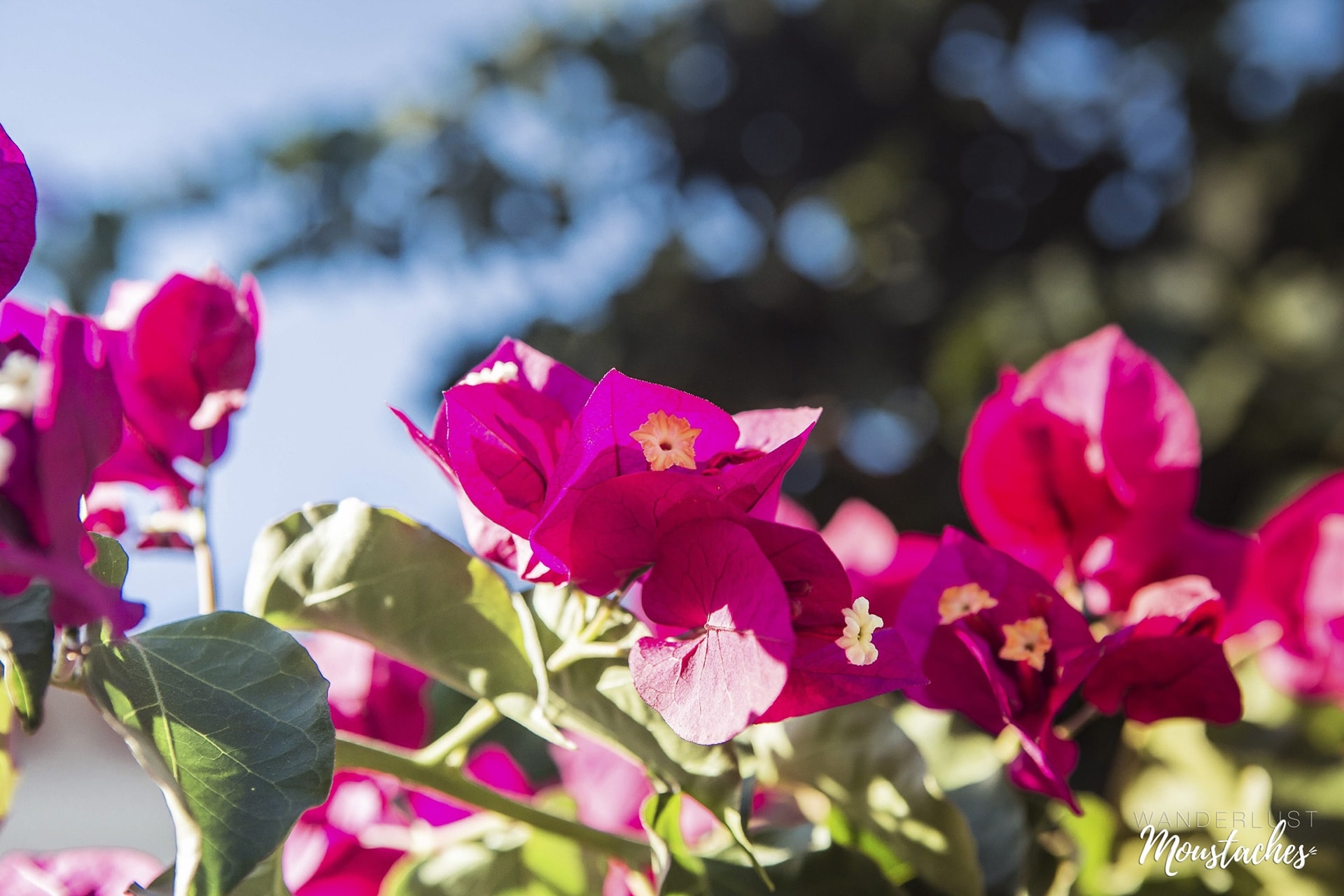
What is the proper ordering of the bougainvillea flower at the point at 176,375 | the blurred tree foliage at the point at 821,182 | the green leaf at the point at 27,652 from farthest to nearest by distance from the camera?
the blurred tree foliage at the point at 821,182
the bougainvillea flower at the point at 176,375
the green leaf at the point at 27,652

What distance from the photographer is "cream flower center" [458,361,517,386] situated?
0.20m

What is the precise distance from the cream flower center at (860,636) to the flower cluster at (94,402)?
12cm

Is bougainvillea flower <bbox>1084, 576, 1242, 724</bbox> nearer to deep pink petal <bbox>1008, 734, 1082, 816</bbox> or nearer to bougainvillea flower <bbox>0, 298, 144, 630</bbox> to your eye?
deep pink petal <bbox>1008, 734, 1082, 816</bbox>

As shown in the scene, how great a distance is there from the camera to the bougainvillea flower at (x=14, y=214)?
19 cm

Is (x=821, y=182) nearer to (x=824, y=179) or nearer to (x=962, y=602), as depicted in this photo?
(x=824, y=179)

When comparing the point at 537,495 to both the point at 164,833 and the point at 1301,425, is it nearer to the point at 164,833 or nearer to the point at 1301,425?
the point at 1301,425

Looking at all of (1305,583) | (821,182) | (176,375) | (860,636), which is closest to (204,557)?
(176,375)

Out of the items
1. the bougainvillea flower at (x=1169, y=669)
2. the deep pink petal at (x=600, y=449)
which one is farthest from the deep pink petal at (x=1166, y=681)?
the deep pink petal at (x=600, y=449)

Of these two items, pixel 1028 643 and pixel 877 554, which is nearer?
pixel 1028 643

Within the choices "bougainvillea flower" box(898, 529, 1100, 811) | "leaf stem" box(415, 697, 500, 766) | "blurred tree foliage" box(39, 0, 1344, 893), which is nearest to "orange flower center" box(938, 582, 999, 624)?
"bougainvillea flower" box(898, 529, 1100, 811)

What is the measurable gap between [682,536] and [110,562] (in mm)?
104

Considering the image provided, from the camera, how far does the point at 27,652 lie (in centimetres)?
15

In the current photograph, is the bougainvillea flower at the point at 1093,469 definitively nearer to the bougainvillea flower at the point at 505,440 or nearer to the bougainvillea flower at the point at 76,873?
the bougainvillea flower at the point at 505,440

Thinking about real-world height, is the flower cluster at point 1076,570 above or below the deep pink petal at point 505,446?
below
